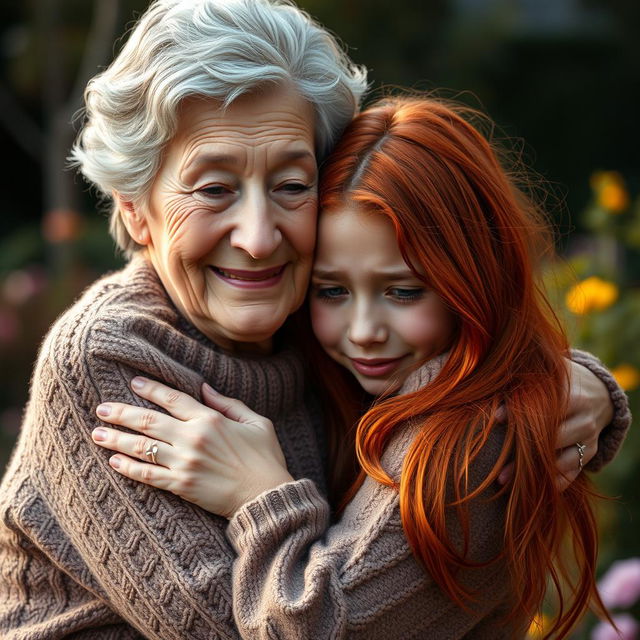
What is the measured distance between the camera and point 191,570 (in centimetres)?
222

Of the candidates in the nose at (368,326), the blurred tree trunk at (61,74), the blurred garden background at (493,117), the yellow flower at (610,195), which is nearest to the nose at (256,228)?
the nose at (368,326)

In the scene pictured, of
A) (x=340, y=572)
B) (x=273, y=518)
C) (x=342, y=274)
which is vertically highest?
(x=342, y=274)

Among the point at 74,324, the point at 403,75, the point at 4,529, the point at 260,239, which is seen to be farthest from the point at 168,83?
the point at 403,75

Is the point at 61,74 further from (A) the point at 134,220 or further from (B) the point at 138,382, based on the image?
(B) the point at 138,382

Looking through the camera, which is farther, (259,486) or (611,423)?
(611,423)

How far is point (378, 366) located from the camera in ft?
8.53

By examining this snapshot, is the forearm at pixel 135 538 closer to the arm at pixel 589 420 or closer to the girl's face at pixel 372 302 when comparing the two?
the girl's face at pixel 372 302

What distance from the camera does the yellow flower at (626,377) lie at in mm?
3852

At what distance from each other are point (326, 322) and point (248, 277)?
0.86ft

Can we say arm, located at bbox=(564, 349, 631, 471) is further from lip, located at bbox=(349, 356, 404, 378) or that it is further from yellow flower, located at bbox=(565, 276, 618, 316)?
yellow flower, located at bbox=(565, 276, 618, 316)

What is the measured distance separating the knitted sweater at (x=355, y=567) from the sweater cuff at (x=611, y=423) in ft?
1.85

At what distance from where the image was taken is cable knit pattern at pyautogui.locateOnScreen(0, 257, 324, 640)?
7.30 feet

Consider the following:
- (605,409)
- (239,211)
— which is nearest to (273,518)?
(239,211)

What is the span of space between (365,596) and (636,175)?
1337 cm
